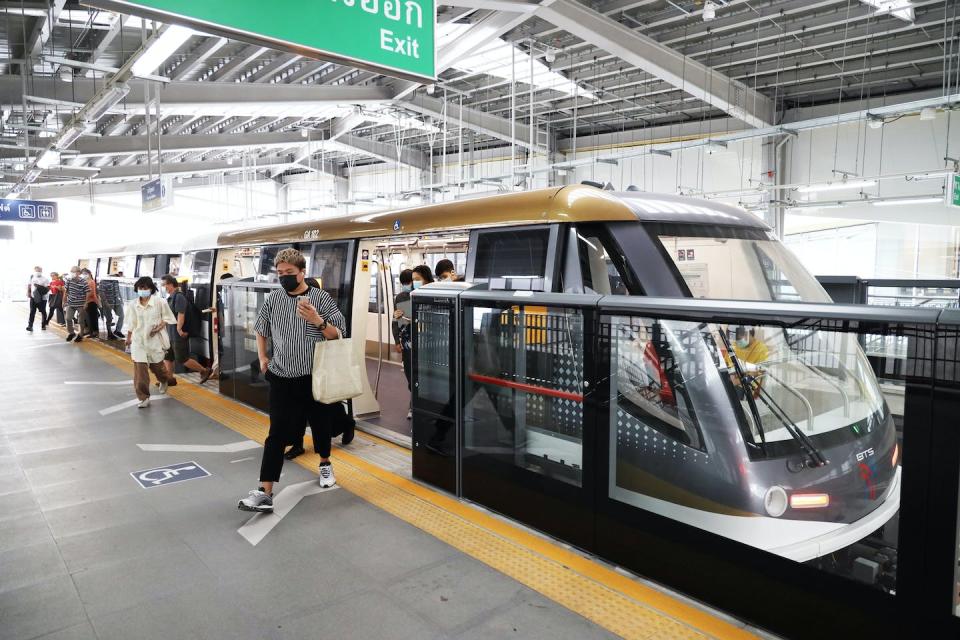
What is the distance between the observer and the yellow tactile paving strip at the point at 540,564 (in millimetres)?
2734

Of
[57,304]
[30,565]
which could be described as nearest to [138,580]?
[30,565]

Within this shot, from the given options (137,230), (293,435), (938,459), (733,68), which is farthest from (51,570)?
(137,230)

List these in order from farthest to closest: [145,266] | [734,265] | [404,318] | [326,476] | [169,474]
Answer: [145,266] → [404,318] → [169,474] → [326,476] → [734,265]

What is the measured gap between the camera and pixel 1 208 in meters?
18.0

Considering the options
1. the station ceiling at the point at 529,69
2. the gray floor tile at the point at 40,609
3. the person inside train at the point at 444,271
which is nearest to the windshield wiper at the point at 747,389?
the gray floor tile at the point at 40,609

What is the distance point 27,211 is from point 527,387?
2065 cm

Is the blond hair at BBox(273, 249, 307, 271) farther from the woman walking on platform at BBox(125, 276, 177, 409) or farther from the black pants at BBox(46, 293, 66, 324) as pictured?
the black pants at BBox(46, 293, 66, 324)

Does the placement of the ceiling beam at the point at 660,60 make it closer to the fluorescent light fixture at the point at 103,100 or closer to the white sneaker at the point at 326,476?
the fluorescent light fixture at the point at 103,100

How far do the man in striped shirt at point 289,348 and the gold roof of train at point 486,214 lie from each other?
4.60 feet

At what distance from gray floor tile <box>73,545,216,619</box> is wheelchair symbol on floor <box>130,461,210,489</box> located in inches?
52.1

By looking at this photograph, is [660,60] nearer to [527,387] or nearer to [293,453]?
[527,387]

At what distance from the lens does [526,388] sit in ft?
12.3

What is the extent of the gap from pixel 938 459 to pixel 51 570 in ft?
13.3

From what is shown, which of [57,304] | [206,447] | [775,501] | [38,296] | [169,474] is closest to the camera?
[775,501]
